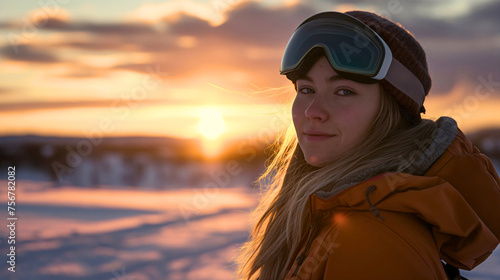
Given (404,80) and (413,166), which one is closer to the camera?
(413,166)

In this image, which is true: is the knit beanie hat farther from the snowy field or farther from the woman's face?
the snowy field

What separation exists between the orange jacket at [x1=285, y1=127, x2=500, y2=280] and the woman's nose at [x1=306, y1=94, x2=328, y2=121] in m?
0.36

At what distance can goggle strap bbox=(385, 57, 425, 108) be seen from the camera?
1780 mm

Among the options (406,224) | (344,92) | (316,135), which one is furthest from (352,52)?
(406,224)

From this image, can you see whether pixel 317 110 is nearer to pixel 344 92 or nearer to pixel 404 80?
pixel 344 92

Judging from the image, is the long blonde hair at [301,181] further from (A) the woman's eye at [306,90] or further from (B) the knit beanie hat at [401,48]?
(A) the woman's eye at [306,90]

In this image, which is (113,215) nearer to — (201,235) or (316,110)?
(201,235)

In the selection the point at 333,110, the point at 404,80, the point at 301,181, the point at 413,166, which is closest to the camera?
the point at 413,166

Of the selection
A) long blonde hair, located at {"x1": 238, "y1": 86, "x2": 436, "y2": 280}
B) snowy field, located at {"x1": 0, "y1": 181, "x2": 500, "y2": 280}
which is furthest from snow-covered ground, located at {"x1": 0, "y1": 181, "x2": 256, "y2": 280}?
long blonde hair, located at {"x1": 238, "y1": 86, "x2": 436, "y2": 280}

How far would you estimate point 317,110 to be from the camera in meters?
1.72

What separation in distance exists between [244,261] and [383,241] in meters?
1.24

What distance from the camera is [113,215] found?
8.53 metres

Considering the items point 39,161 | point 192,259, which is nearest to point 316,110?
point 192,259

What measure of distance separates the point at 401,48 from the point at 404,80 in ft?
0.50
